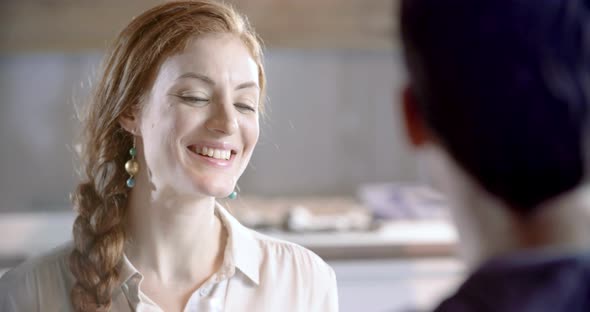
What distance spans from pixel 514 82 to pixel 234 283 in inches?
22.7

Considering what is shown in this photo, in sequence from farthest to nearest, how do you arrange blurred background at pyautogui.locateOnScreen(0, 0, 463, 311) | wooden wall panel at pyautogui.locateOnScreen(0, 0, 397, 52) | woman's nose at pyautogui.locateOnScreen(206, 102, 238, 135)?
wooden wall panel at pyautogui.locateOnScreen(0, 0, 397, 52) → blurred background at pyautogui.locateOnScreen(0, 0, 463, 311) → woman's nose at pyautogui.locateOnScreen(206, 102, 238, 135)

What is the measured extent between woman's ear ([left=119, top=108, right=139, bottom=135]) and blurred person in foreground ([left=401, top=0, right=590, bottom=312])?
0.52m

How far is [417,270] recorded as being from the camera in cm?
200

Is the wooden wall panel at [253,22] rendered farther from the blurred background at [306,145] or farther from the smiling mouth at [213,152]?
the smiling mouth at [213,152]

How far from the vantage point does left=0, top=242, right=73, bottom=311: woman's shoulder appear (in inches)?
35.4

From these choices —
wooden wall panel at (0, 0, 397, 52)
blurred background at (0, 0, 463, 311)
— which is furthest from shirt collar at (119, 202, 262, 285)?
wooden wall panel at (0, 0, 397, 52)

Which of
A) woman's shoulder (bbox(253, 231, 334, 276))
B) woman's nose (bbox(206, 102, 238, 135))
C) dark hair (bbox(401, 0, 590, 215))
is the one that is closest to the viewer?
dark hair (bbox(401, 0, 590, 215))

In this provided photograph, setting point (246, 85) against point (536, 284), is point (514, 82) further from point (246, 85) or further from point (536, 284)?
point (246, 85)

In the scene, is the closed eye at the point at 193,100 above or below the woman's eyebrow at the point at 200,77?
below

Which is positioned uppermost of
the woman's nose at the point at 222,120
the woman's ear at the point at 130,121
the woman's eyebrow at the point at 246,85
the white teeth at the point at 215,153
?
the woman's eyebrow at the point at 246,85

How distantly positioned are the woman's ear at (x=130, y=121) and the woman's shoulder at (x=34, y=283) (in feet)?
0.60

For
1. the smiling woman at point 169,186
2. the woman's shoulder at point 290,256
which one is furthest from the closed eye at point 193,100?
the woman's shoulder at point 290,256

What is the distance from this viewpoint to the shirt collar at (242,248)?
95cm

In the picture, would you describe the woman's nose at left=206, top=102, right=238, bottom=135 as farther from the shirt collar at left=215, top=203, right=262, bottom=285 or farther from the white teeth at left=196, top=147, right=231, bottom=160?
the shirt collar at left=215, top=203, right=262, bottom=285
